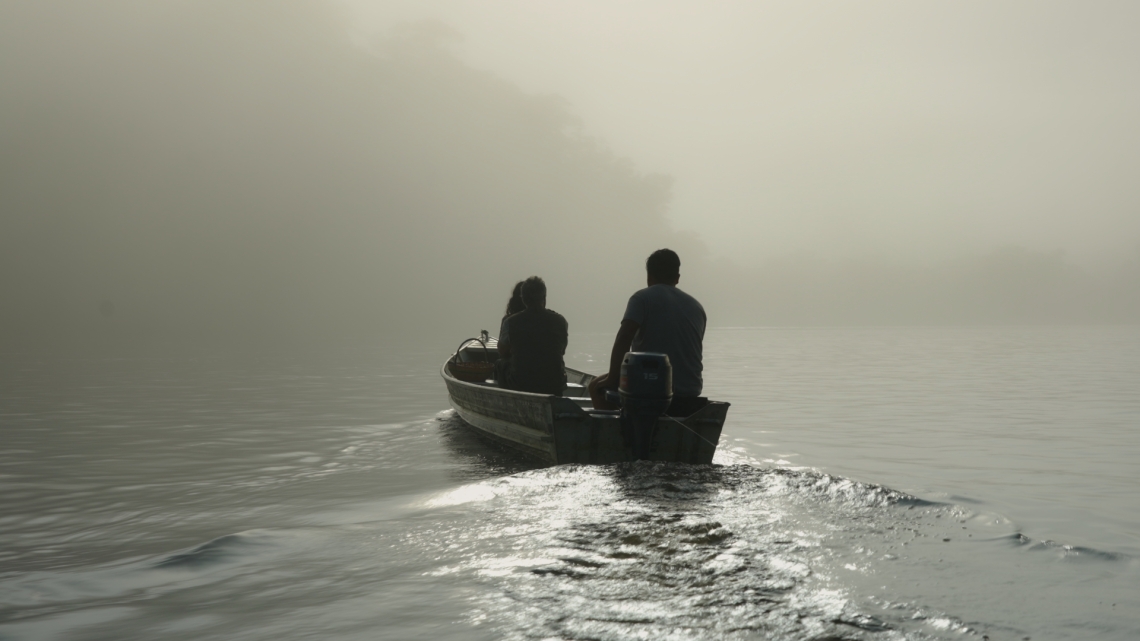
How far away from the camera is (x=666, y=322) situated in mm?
8367

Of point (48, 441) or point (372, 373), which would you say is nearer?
point (48, 441)

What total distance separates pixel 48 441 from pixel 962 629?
17.9 meters

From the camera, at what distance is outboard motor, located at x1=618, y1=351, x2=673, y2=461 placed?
8.10 metres

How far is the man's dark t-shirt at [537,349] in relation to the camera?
11.5m

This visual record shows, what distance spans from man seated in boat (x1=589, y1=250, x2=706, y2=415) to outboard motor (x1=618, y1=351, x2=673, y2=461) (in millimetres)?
181

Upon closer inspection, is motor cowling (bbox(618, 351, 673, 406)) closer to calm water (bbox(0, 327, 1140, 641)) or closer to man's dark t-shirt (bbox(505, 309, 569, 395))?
calm water (bbox(0, 327, 1140, 641))

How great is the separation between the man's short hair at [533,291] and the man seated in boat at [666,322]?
2871 mm

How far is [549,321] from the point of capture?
1147 centimetres

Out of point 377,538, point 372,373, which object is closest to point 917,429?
point 377,538

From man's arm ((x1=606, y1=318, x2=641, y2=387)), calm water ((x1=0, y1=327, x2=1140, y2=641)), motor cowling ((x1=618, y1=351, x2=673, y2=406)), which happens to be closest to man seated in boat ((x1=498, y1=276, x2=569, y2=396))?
calm water ((x1=0, y1=327, x2=1140, y2=641))

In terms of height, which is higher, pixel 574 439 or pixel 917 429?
pixel 574 439

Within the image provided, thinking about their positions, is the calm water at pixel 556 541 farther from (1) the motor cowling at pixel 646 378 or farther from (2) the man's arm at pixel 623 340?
(2) the man's arm at pixel 623 340

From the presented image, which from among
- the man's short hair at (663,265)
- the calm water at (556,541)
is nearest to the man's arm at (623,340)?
the man's short hair at (663,265)

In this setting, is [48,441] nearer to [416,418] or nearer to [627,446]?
[416,418]
